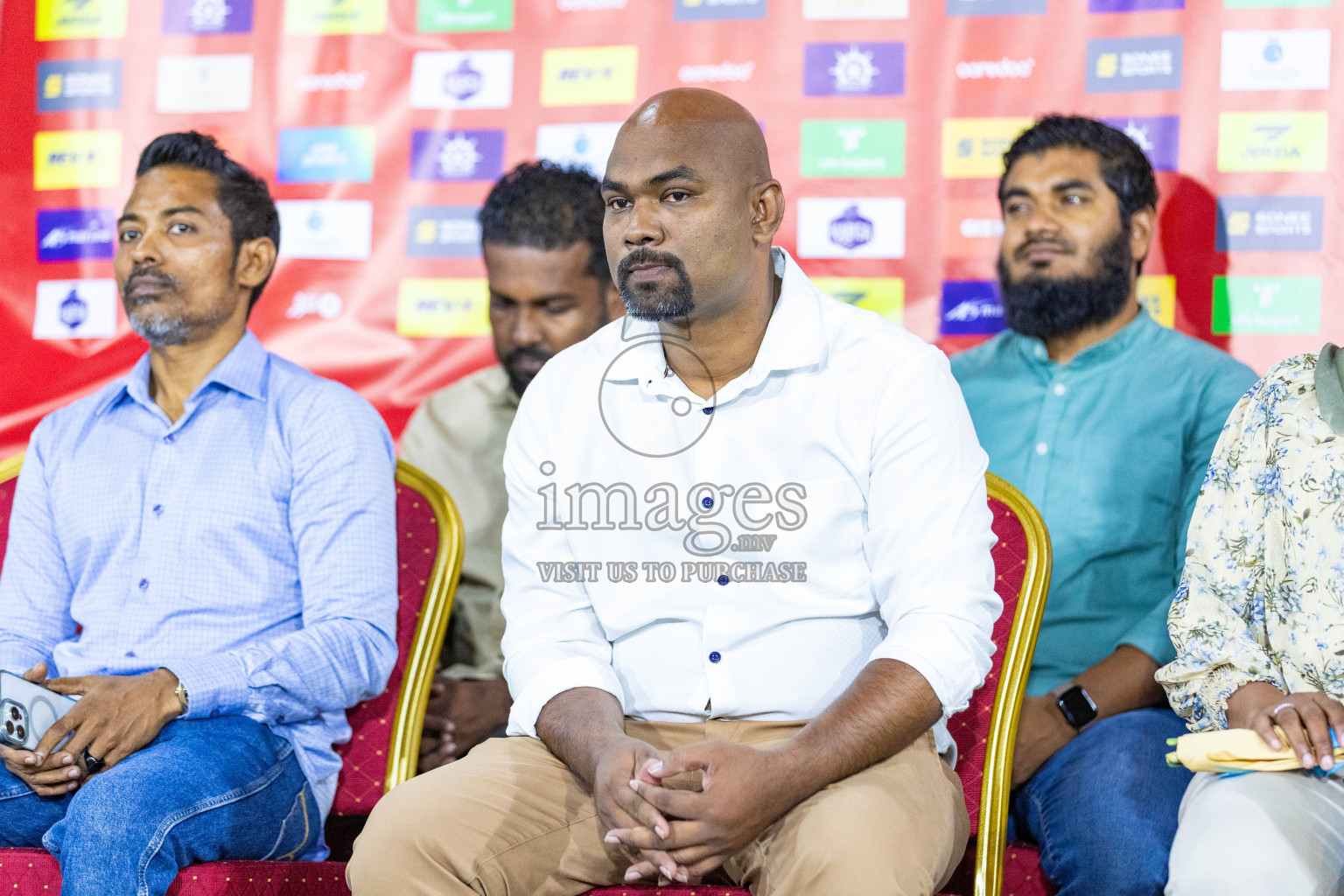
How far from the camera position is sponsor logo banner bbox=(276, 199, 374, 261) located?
12.9 feet

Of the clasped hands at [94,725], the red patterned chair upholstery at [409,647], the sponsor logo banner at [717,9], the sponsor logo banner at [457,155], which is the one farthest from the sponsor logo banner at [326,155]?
the clasped hands at [94,725]

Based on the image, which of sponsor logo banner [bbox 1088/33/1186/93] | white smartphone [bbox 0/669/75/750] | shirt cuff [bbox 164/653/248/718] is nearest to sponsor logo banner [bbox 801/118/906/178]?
sponsor logo banner [bbox 1088/33/1186/93]

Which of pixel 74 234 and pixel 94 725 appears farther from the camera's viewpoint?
pixel 74 234

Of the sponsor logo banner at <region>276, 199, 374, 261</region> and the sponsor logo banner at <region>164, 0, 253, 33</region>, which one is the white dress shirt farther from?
the sponsor logo banner at <region>164, 0, 253, 33</region>

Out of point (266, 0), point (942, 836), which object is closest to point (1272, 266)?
point (942, 836)

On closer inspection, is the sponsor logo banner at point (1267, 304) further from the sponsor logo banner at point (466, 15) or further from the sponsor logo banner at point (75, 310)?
the sponsor logo banner at point (75, 310)

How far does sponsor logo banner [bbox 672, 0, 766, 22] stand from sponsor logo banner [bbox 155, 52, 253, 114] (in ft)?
4.44

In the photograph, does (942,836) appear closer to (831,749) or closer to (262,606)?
(831,749)

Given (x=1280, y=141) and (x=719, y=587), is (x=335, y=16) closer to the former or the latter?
(x=719, y=587)

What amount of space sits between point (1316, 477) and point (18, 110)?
388 centimetres

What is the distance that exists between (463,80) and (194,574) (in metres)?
1.86

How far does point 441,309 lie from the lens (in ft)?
12.8

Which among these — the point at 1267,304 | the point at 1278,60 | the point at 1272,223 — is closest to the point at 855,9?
the point at 1278,60

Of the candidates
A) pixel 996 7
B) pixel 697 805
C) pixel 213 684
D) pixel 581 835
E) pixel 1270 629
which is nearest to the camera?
pixel 697 805
